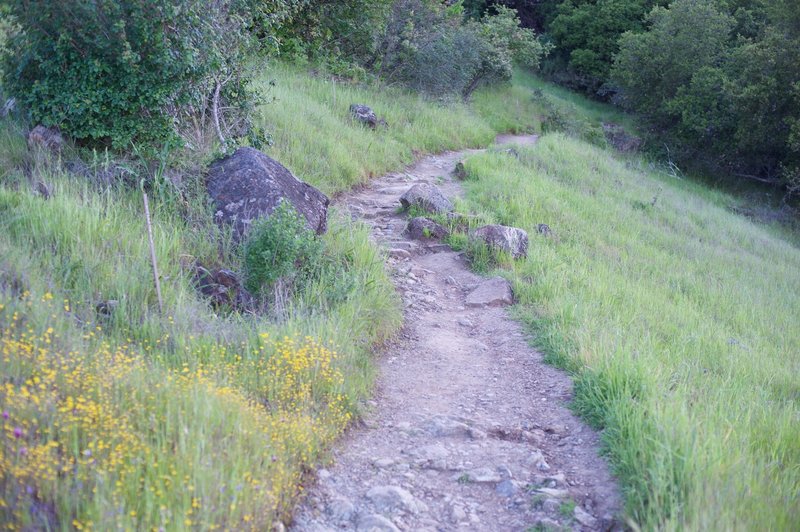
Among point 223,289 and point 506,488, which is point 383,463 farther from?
point 223,289

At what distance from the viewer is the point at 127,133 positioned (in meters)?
6.07

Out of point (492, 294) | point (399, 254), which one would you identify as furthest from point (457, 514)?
point (399, 254)

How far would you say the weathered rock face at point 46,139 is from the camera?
5.91 m

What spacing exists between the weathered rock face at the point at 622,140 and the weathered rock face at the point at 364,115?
1191cm

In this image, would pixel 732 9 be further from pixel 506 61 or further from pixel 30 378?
pixel 30 378

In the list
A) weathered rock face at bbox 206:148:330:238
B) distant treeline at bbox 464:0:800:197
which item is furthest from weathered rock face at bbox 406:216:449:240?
distant treeline at bbox 464:0:800:197

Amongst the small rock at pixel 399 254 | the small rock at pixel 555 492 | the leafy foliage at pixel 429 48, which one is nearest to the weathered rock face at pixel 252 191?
the small rock at pixel 399 254

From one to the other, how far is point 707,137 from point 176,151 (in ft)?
62.8

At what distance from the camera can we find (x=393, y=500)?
11.5ft

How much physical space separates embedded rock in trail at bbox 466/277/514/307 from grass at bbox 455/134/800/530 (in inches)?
4.6

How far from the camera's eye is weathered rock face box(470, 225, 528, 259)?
24.9ft

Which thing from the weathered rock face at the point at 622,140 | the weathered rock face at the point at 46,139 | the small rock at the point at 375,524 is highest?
the weathered rock face at the point at 46,139

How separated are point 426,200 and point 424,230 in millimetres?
810

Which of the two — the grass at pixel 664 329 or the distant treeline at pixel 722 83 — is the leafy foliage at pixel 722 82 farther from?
the grass at pixel 664 329
